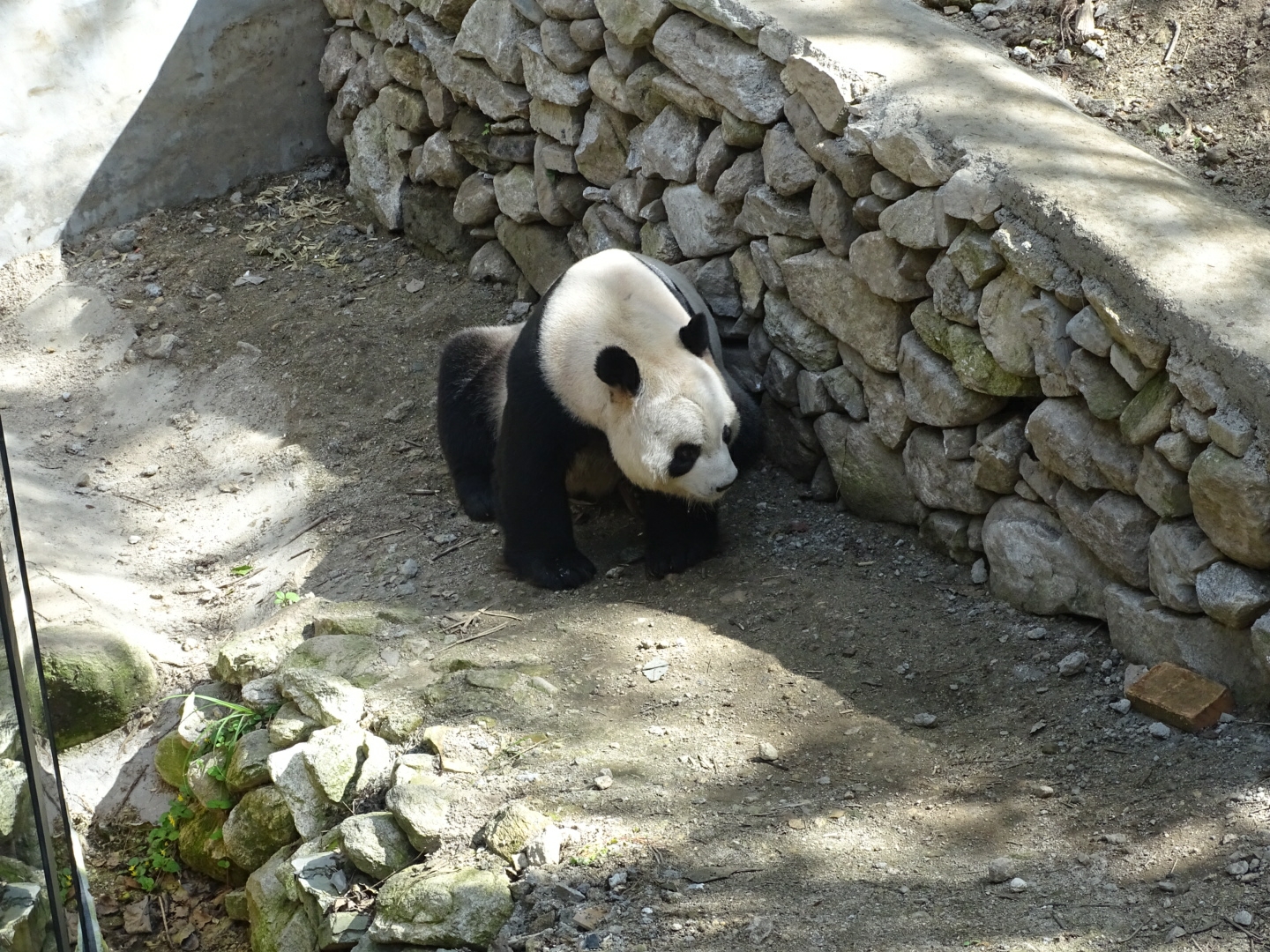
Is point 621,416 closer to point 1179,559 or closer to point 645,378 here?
point 645,378

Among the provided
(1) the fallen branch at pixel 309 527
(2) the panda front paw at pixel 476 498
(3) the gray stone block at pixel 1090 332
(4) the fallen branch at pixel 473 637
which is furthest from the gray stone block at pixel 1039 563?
(1) the fallen branch at pixel 309 527

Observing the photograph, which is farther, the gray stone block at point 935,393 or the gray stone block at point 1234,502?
the gray stone block at point 935,393

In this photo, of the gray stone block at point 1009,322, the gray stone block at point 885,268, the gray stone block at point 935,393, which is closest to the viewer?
the gray stone block at point 1009,322

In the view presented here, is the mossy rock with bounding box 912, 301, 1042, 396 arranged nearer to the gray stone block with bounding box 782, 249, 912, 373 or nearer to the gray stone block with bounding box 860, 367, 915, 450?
the gray stone block with bounding box 782, 249, 912, 373

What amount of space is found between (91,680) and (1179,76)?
16.2ft

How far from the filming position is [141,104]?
7836 millimetres

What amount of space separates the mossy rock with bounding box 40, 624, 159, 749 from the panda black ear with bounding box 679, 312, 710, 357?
102 inches

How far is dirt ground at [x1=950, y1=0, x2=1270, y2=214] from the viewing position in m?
4.79

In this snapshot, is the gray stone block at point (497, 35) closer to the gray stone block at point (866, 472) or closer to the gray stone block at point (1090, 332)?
the gray stone block at point (866, 472)

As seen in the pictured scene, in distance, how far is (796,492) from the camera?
18.2 ft

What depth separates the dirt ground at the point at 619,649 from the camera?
3.26m

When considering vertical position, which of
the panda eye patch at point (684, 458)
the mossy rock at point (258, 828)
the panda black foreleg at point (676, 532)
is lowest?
the mossy rock at point (258, 828)

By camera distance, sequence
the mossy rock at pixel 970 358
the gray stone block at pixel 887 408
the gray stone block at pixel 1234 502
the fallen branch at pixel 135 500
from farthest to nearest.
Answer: the fallen branch at pixel 135 500, the gray stone block at pixel 887 408, the mossy rock at pixel 970 358, the gray stone block at pixel 1234 502

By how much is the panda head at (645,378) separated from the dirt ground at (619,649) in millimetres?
499
